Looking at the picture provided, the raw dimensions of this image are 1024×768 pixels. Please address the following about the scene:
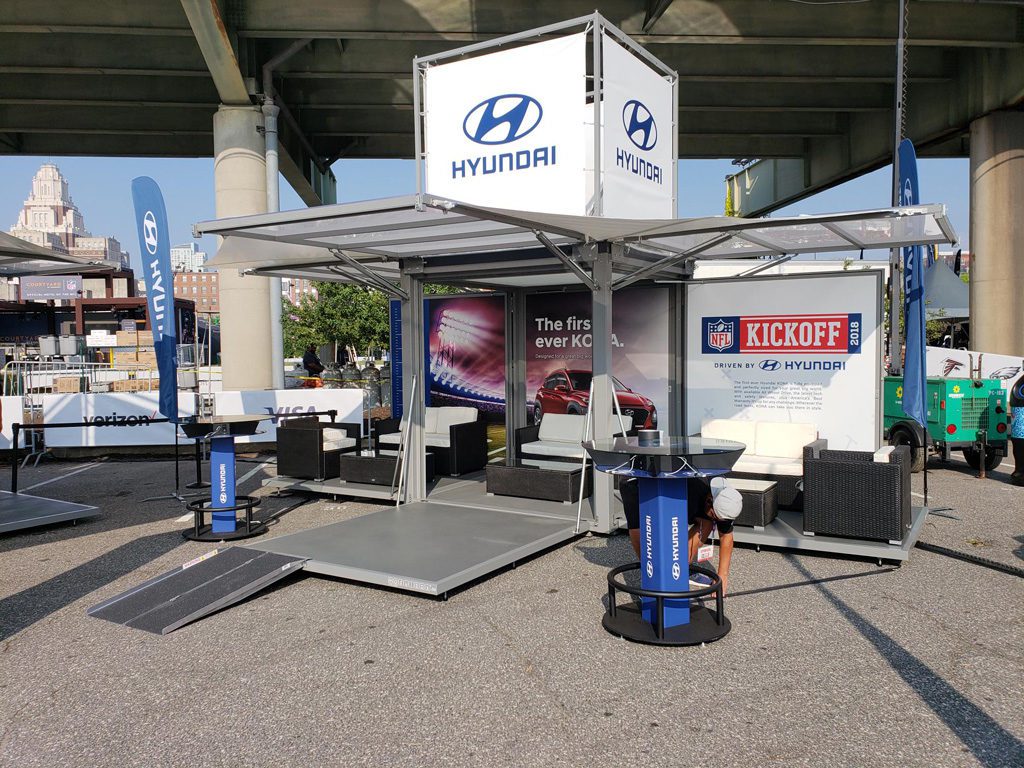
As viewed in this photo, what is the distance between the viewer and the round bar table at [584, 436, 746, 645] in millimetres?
4234

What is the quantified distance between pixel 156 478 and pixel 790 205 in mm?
19601

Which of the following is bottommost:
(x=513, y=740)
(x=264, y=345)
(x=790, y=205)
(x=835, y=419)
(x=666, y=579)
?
(x=513, y=740)

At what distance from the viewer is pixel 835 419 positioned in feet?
26.2

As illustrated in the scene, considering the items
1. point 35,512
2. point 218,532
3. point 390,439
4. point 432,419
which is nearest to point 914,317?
point 390,439

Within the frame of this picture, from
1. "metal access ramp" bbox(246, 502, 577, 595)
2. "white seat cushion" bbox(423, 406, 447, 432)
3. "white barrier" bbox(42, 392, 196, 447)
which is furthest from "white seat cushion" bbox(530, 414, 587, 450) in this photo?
"white barrier" bbox(42, 392, 196, 447)

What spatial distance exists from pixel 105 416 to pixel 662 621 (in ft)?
38.2

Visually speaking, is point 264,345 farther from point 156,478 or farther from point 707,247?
point 707,247

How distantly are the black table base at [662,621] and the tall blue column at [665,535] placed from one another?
0.28 ft

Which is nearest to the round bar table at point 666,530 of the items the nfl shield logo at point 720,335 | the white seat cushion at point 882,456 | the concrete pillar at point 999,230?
the white seat cushion at point 882,456

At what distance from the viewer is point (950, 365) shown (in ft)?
42.2

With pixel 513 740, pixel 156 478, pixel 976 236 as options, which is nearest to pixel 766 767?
pixel 513 740

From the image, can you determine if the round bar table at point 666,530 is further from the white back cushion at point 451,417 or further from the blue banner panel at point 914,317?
the white back cushion at point 451,417

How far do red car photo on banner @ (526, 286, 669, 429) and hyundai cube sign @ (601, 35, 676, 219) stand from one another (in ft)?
4.87

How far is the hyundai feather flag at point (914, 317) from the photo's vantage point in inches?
275
